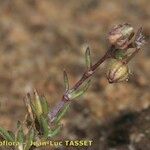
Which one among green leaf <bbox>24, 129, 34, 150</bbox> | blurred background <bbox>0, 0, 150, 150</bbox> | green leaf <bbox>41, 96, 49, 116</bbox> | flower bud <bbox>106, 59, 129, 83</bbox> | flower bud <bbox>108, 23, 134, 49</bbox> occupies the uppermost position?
blurred background <bbox>0, 0, 150, 150</bbox>

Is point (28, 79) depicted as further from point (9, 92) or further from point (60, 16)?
point (60, 16)

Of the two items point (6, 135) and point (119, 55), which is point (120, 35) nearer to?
point (119, 55)

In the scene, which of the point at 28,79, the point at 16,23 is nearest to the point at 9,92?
the point at 28,79

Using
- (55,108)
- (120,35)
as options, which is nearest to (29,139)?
(55,108)

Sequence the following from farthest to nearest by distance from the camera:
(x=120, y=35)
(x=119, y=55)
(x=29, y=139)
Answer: (x=29, y=139), (x=119, y=55), (x=120, y=35)

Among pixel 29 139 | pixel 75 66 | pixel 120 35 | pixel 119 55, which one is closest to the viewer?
pixel 120 35

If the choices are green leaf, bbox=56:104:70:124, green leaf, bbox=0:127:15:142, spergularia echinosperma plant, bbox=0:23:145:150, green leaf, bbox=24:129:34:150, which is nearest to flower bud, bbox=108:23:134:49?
spergularia echinosperma plant, bbox=0:23:145:150

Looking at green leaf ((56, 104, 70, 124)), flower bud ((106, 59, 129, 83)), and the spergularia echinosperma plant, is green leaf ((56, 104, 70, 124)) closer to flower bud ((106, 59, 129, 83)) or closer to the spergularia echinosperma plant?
the spergularia echinosperma plant
